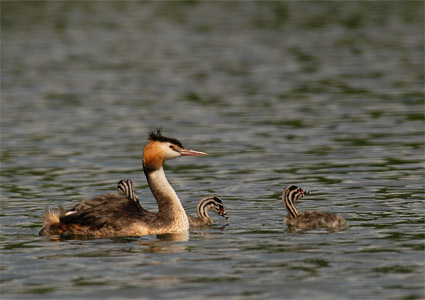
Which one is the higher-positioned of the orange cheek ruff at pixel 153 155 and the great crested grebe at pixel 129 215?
the orange cheek ruff at pixel 153 155

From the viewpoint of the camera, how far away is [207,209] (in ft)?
55.5

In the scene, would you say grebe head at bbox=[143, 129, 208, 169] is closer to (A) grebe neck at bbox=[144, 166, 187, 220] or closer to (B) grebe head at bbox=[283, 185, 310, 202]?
(A) grebe neck at bbox=[144, 166, 187, 220]

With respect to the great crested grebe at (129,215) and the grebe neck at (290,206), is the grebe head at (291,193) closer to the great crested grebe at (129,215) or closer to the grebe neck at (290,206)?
the grebe neck at (290,206)

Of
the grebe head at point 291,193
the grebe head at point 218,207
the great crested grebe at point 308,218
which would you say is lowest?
the great crested grebe at point 308,218

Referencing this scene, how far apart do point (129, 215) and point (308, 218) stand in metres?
2.60

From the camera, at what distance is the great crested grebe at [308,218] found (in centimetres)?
1548

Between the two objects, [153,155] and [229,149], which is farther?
[229,149]

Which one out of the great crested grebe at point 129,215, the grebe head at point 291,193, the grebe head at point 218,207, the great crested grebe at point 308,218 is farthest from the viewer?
the grebe head at point 218,207

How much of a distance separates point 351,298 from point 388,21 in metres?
47.0

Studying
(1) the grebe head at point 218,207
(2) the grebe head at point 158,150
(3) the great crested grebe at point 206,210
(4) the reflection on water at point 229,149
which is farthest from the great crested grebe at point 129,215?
(1) the grebe head at point 218,207

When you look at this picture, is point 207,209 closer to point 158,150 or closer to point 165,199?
point 165,199

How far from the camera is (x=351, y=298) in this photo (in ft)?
38.2

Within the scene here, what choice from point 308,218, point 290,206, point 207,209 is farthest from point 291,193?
point 207,209

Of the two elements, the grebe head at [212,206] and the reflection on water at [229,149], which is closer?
the reflection on water at [229,149]
